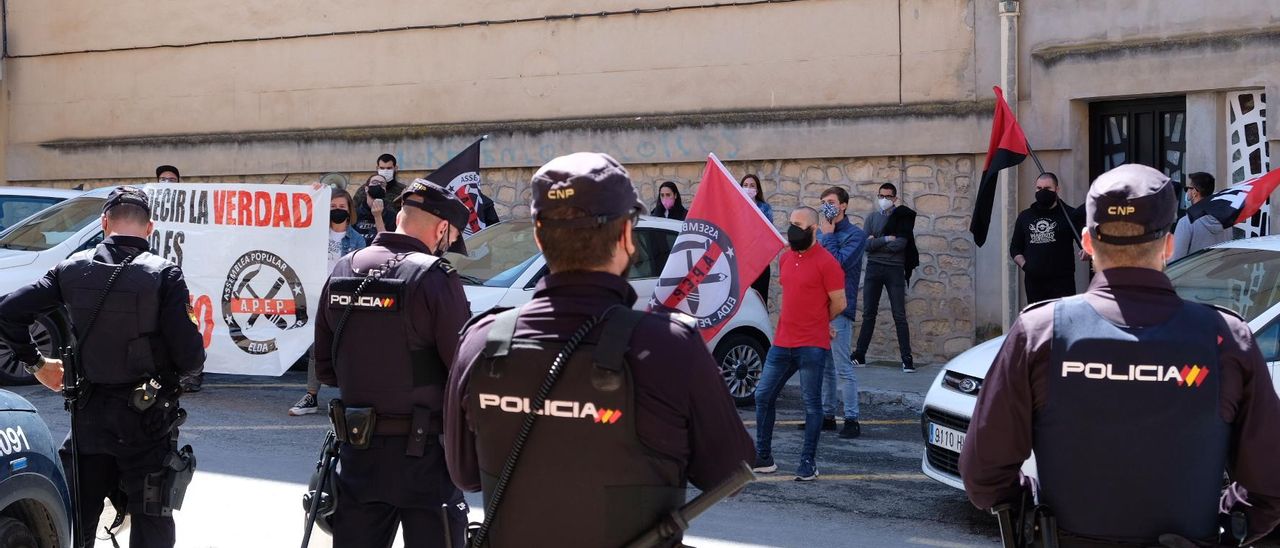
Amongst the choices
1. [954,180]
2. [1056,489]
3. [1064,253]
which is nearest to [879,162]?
[954,180]

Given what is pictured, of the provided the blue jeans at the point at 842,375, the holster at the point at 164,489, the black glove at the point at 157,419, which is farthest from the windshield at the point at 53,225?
the holster at the point at 164,489

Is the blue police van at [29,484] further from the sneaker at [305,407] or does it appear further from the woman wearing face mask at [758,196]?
the woman wearing face mask at [758,196]

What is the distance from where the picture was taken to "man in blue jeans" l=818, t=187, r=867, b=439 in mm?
10375

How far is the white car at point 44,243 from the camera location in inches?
456

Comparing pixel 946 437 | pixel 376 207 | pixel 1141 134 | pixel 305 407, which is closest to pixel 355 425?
pixel 946 437

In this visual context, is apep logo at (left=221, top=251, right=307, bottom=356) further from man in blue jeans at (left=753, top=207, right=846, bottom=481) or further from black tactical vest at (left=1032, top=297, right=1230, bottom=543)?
black tactical vest at (left=1032, top=297, right=1230, bottom=543)

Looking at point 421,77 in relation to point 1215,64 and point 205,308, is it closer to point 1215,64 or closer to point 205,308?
point 205,308

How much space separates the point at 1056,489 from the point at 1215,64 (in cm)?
1009

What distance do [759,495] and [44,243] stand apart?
7.20 m

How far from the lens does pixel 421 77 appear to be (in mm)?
16922

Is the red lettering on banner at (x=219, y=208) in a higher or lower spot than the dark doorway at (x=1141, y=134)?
lower

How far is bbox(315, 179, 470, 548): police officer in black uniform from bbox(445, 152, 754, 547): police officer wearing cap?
5.41 ft

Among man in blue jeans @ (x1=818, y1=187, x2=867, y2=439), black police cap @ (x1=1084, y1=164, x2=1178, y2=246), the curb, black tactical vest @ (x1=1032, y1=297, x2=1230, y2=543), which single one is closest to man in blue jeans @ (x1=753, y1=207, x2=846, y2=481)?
man in blue jeans @ (x1=818, y1=187, x2=867, y2=439)

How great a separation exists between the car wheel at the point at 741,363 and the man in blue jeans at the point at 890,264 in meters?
2.07
